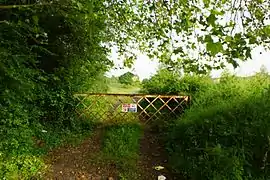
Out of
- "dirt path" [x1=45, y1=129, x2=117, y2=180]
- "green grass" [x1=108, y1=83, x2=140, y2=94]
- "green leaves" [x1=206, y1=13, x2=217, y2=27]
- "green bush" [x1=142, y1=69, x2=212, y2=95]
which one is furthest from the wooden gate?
"green leaves" [x1=206, y1=13, x2=217, y2=27]

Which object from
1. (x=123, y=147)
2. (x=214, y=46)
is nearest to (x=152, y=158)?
(x=123, y=147)

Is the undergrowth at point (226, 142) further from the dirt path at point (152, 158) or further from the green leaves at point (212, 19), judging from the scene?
the green leaves at point (212, 19)

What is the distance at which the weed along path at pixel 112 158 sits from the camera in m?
6.71

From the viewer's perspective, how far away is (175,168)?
6938 mm

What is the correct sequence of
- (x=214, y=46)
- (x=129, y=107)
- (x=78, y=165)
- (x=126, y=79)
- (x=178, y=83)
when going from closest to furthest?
(x=214, y=46) < (x=78, y=165) < (x=129, y=107) < (x=178, y=83) < (x=126, y=79)

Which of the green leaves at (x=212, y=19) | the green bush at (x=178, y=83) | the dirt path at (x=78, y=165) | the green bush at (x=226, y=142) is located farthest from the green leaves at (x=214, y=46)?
the green bush at (x=178, y=83)

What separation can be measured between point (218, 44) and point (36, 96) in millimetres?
7124

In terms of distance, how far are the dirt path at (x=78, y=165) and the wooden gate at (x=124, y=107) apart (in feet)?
7.49

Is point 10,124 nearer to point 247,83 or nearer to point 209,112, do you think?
point 209,112

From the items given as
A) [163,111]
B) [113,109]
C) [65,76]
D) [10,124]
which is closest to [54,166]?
[10,124]

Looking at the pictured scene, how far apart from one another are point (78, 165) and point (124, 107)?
4.00 m

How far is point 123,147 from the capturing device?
8.13 metres

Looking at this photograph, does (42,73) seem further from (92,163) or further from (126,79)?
(126,79)

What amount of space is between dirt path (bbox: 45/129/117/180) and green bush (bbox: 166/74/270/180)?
1.35 meters
